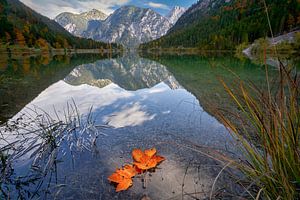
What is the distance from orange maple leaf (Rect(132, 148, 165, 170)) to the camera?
3142 mm

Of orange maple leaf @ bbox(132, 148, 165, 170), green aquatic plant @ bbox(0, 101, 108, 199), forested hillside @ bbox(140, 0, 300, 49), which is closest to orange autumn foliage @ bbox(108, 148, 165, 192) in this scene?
orange maple leaf @ bbox(132, 148, 165, 170)

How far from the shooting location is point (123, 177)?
9.49ft

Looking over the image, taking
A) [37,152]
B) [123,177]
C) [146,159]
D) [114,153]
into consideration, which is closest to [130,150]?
[114,153]

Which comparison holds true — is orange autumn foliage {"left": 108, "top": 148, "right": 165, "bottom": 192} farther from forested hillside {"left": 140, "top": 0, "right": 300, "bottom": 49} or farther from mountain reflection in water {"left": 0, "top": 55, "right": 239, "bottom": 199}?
forested hillside {"left": 140, "top": 0, "right": 300, "bottom": 49}

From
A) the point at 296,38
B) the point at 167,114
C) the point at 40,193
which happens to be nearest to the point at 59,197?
the point at 40,193

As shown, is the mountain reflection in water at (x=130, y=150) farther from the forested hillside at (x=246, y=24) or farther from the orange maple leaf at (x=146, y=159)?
the forested hillside at (x=246, y=24)

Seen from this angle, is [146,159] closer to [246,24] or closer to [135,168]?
[135,168]

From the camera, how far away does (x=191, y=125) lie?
5.00 m

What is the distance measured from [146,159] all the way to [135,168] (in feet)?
0.91

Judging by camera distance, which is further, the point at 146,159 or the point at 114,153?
the point at 114,153

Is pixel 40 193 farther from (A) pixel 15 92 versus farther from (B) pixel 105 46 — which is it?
(B) pixel 105 46

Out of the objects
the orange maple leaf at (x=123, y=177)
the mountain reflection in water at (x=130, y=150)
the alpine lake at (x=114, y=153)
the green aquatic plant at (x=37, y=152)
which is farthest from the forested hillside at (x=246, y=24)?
the orange maple leaf at (x=123, y=177)

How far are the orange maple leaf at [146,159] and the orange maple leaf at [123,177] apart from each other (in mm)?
137

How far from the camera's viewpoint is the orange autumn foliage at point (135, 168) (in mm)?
2785
